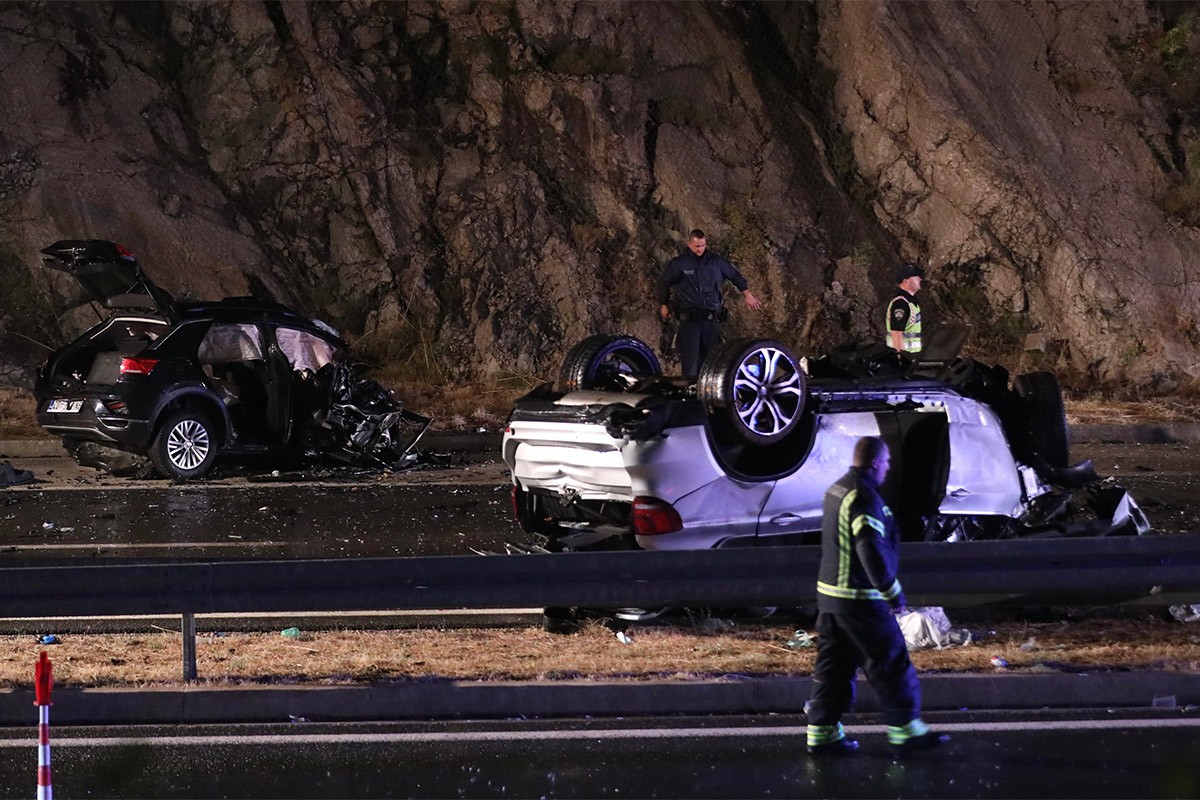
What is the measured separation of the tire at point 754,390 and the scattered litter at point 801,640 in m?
1.08

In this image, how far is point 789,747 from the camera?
21.1 ft

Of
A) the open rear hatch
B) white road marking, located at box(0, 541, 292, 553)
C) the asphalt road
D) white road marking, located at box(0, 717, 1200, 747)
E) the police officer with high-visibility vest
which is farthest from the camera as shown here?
the open rear hatch

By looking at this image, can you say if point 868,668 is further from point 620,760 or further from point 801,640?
point 801,640

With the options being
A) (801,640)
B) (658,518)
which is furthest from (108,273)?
(801,640)

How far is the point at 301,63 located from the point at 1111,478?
50.5 ft

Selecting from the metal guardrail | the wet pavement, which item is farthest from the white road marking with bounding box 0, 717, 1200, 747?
the wet pavement

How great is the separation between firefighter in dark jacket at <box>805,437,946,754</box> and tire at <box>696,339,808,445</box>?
6.43 ft

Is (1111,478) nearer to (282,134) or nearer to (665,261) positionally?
(665,261)

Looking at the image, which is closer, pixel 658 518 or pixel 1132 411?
pixel 658 518

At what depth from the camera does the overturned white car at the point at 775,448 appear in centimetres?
826

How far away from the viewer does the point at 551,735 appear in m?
6.66

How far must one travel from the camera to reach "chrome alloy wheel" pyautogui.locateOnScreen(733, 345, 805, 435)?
27.3ft

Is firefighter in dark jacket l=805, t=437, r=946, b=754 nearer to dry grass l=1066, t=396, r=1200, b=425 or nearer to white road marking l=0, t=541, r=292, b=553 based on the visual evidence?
white road marking l=0, t=541, r=292, b=553

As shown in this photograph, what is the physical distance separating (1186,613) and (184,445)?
9441 millimetres
